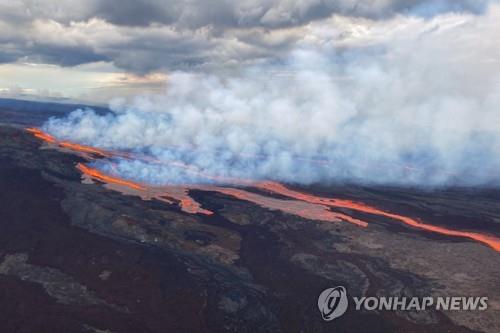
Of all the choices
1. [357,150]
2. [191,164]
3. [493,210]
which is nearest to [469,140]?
[357,150]

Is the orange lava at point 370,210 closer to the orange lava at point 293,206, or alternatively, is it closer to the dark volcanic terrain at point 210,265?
the dark volcanic terrain at point 210,265

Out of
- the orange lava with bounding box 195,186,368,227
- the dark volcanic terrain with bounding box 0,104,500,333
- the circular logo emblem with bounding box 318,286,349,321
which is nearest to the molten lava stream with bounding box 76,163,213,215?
the dark volcanic terrain with bounding box 0,104,500,333

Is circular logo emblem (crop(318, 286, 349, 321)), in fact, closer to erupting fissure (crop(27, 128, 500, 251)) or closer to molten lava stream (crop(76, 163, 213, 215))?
erupting fissure (crop(27, 128, 500, 251))

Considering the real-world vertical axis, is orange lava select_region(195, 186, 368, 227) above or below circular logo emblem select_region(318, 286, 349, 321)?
above

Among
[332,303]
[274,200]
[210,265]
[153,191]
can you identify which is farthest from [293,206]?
[332,303]

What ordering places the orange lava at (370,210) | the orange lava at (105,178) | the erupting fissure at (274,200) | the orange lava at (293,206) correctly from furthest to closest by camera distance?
1. the orange lava at (105,178)
2. the orange lava at (293,206)
3. the erupting fissure at (274,200)
4. the orange lava at (370,210)

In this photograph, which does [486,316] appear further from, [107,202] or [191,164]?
[191,164]

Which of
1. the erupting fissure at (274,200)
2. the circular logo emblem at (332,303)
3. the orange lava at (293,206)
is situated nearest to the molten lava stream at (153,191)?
the erupting fissure at (274,200)
